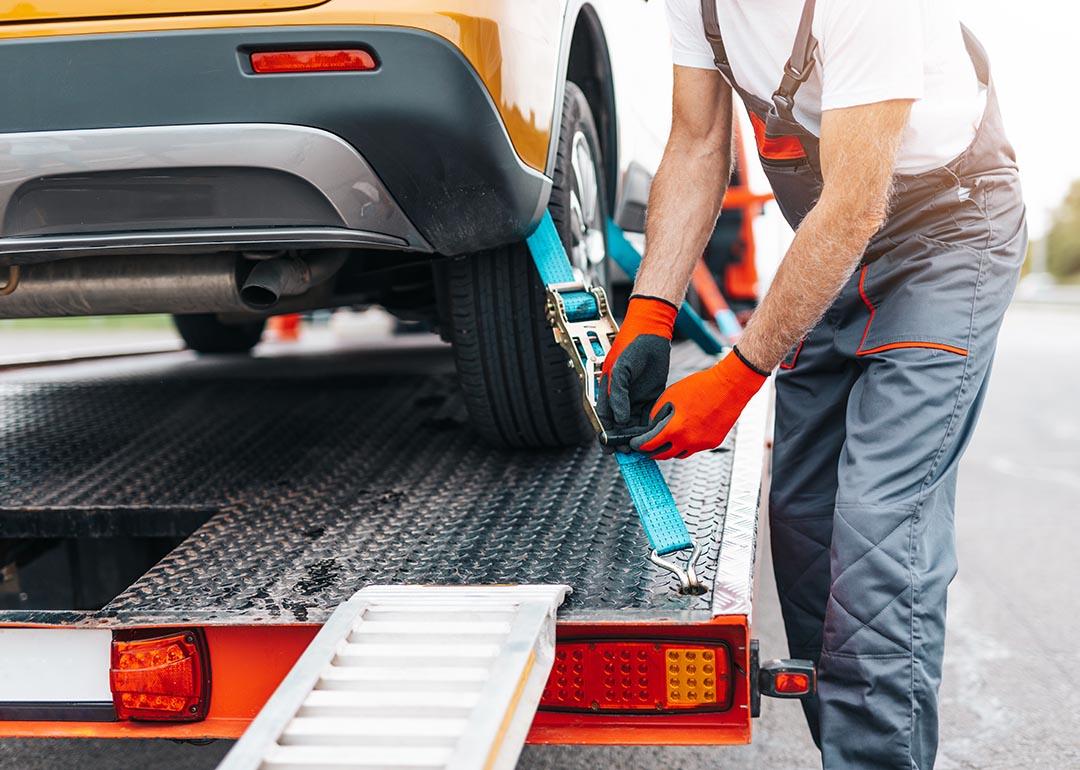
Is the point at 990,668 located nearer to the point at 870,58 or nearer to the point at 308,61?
the point at 870,58

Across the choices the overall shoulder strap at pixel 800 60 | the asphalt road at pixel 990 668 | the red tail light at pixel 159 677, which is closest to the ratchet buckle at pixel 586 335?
the overall shoulder strap at pixel 800 60

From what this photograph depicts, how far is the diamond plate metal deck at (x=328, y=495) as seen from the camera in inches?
68.2

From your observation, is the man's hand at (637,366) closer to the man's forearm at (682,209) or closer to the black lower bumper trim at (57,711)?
the man's forearm at (682,209)

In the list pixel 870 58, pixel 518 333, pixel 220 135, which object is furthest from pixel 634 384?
pixel 220 135

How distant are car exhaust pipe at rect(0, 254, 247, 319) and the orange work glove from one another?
840mm

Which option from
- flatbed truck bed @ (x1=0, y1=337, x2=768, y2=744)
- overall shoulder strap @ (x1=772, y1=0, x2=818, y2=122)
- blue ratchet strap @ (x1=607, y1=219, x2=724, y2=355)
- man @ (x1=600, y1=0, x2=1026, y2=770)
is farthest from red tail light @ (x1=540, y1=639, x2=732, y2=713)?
blue ratchet strap @ (x1=607, y1=219, x2=724, y2=355)

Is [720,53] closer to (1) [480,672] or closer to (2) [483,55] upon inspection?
(2) [483,55]

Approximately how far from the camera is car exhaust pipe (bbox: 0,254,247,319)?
2.04 meters

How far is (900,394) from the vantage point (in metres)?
1.74

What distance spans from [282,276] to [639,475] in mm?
778

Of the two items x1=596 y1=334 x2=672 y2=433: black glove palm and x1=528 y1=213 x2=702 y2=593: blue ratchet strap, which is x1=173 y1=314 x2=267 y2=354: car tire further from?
x1=596 y1=334 x2=672 y2=433: black glove palm

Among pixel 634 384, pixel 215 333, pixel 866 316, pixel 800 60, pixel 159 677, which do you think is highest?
pixel 800 60

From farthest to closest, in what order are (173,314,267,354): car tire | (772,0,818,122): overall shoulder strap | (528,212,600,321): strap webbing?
1. (173,314,267,354): car tire
2. (528,212,600,321): strap webbing
3. (772,0,818,122): overall shoulder strap

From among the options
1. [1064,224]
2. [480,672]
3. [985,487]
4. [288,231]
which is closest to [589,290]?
[288,231]
